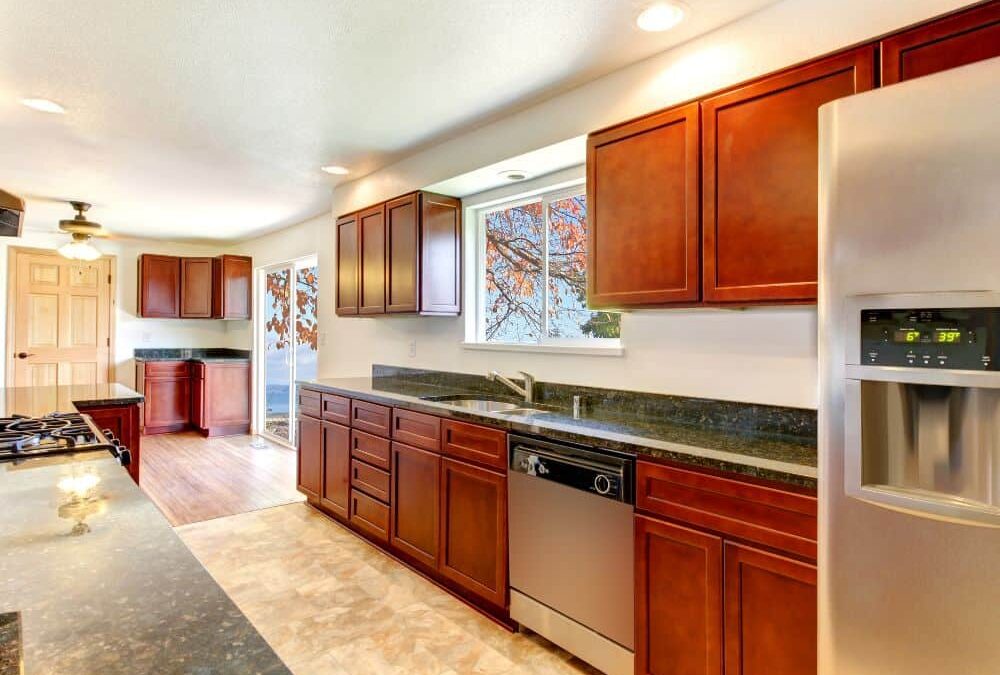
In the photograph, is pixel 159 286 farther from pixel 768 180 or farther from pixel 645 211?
pixel 768 180

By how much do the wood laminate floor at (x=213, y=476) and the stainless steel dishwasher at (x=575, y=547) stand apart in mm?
2480

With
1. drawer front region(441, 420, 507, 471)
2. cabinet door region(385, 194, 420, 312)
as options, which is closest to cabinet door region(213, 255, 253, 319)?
cabinet door region(385, 194, 420, 312)

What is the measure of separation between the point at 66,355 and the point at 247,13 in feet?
19.8

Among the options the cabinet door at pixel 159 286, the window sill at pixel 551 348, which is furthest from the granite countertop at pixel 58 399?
the cabinet door at pixel 159 286

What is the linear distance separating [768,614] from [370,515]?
2.27 meters

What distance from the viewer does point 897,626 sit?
46.4 inches

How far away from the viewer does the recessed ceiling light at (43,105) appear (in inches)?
107

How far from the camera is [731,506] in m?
1.64

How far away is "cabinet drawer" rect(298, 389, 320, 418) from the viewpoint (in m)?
3.77

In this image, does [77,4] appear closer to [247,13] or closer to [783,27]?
[247,13]

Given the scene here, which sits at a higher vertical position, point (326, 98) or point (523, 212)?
point (326, 98)

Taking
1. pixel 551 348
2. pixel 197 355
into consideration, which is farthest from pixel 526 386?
pixel 197 355

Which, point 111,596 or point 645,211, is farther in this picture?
point 645,211

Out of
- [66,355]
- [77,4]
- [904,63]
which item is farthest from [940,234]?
[66,355]
